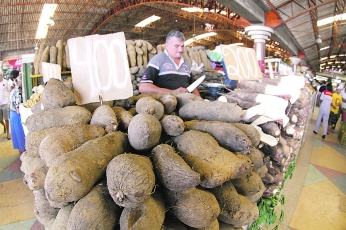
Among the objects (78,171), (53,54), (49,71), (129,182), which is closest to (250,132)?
(129,182)

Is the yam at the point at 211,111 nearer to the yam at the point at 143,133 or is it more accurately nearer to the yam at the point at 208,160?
the yam at the point at 208,160

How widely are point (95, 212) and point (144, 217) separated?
0.16 meters

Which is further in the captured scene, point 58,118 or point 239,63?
point 239,63

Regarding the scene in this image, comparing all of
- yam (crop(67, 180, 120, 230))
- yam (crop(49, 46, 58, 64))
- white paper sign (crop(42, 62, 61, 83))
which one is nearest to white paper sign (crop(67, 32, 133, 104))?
white paper sign (crop(42, 62, 61, 83))

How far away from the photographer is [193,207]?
90 centimetres

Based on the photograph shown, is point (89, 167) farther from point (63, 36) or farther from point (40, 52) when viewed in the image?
point (63, 36)

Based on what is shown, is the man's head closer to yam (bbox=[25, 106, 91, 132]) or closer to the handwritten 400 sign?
the handwritten 400 sign

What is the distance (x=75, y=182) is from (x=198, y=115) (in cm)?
84

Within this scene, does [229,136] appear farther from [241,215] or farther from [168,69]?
[168,69]

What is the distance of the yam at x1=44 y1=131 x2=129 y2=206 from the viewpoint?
786mm

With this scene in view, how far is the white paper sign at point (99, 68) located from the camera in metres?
1.53

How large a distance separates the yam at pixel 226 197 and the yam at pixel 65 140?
0.57 meters

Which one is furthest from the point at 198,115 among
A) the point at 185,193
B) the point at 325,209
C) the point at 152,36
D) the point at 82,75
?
the point at 152,36

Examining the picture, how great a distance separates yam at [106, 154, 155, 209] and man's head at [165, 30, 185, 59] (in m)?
1.90
